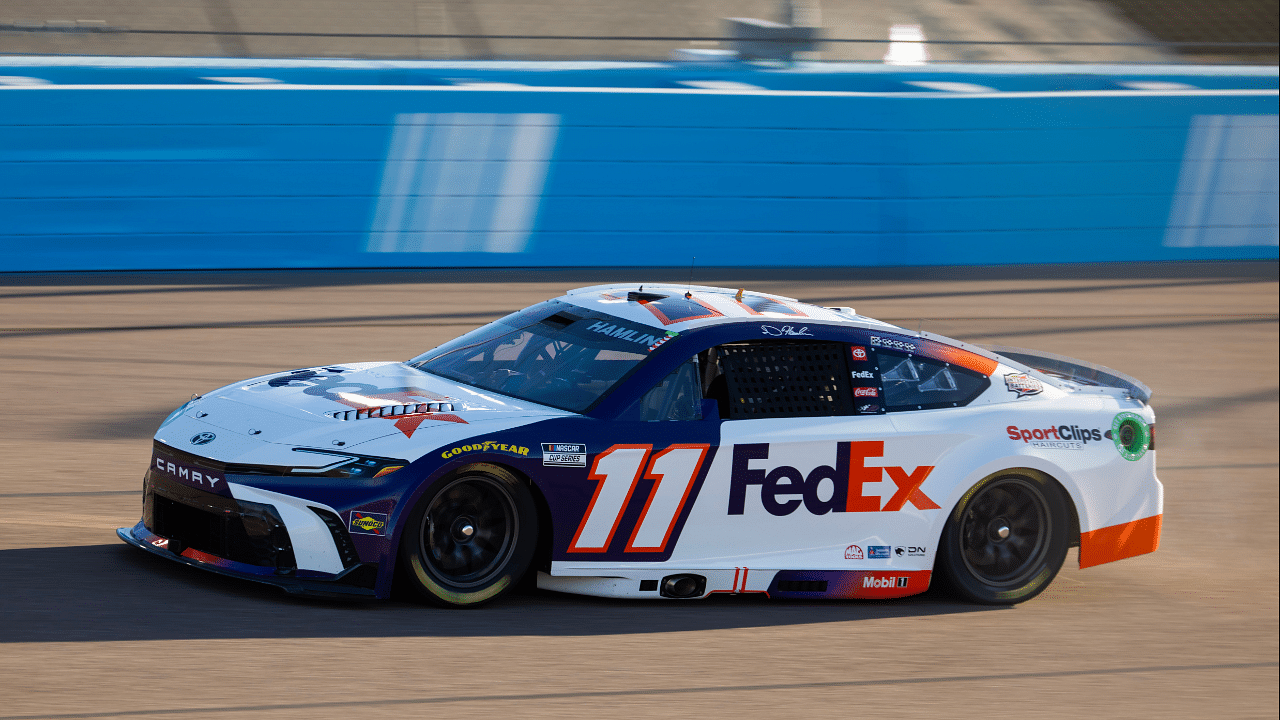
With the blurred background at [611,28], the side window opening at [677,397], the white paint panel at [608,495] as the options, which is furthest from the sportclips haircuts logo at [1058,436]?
the blurred background at [611,28]

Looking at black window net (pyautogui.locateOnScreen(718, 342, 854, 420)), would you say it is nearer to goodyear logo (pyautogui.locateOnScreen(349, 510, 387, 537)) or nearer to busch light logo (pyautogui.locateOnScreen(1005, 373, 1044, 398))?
busch light logo (pyautogui.locateOnScreen(1005, 373, 1044, 398))

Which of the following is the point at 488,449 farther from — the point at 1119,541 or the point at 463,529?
the point at 1119,541

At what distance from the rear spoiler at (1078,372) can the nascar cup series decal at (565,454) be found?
7.83ft

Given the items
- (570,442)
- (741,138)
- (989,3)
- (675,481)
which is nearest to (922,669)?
(675,481)

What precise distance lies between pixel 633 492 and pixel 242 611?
1.48 meters

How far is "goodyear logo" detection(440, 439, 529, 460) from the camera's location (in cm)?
536

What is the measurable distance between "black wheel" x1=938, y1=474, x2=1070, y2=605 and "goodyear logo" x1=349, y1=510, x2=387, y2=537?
2.37 metres

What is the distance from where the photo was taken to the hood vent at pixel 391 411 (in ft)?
18.3

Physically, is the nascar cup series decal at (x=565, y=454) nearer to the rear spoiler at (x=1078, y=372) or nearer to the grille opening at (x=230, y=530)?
the grille opening at (x=230, y=530)

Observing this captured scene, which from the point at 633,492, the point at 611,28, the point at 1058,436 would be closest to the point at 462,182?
the point at 611,28

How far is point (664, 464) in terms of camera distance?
5707mm

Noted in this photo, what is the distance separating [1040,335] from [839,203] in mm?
3486

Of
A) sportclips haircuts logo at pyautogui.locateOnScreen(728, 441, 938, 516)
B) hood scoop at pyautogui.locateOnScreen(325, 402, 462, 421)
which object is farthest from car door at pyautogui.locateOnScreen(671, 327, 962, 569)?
hood scoop at pyautogui.locateOnScreen(325, 402, 462, 421)

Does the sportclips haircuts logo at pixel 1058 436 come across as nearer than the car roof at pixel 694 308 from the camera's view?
No
